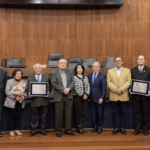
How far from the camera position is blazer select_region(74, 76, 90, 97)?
9.24 feet

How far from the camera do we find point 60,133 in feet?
9.07

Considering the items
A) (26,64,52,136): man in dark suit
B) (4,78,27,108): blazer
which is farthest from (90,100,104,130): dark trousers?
(4,78,27,108): blazer

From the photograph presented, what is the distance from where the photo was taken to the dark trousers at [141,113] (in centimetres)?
280

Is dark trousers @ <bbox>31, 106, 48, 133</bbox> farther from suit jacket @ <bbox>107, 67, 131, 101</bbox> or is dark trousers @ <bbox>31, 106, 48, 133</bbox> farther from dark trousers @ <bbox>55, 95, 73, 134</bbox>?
suit jacket @ <bbox>107, 67, 131, 101</bbox>

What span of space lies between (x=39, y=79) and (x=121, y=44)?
412cm

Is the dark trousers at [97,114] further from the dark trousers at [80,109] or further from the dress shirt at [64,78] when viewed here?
the dress shirt at [64,78]

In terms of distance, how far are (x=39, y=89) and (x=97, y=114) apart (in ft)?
3.45

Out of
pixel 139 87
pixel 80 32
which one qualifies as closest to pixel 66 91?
pixel 139 87

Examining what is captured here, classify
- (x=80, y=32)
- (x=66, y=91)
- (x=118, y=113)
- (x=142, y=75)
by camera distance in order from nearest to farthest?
1. (x=66, y=91)
2. (x=142, y=75)
3. (x=118, y=113)
4. (x=80, y=32)

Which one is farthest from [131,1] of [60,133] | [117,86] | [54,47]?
[60,133]

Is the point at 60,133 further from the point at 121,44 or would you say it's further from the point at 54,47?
the point at 121,44

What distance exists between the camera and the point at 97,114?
9.68 ft

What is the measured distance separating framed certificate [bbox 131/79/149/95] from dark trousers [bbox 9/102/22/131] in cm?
180

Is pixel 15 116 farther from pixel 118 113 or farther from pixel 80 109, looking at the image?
pixel 118 113
